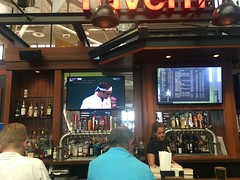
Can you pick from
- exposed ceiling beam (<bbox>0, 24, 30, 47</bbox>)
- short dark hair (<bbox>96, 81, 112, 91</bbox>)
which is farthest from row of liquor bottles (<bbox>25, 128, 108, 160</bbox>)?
exposed ceiling beam (<bbox>0, 24, 30, 47</bbox>)

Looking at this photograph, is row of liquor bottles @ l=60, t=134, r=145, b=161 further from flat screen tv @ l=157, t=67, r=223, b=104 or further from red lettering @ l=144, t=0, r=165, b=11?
red lettering @ l=144, t=0, r=165, b=11

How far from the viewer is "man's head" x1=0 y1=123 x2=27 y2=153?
1.73m

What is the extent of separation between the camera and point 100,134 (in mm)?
4320

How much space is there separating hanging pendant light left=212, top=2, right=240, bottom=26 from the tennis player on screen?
2.39m

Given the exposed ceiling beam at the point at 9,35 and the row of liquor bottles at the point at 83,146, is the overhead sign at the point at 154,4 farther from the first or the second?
the row of liquor bottles at the point at 83,146

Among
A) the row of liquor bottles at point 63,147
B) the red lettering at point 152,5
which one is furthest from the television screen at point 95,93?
the red lettering at point 152,5

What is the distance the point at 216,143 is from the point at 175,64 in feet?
5.24

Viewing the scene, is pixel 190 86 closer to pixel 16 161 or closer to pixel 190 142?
pixel 190 142

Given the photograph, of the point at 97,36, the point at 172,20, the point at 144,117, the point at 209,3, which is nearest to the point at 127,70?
the point at 144,117

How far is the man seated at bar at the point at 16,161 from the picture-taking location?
1.60 m

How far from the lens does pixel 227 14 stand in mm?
2631

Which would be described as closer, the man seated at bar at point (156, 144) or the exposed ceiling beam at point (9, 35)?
the man seated at bar at point (156, 144)

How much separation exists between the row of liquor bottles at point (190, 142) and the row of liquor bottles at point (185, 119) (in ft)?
0.63

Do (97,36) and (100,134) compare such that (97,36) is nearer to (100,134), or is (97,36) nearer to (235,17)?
(100,134)
